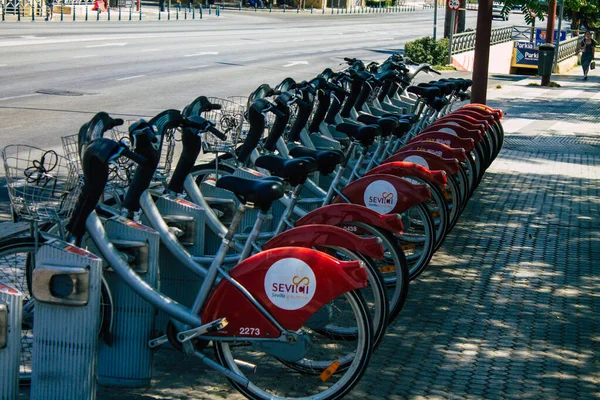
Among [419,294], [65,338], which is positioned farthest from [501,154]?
[65,338]

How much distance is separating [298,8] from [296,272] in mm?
81319

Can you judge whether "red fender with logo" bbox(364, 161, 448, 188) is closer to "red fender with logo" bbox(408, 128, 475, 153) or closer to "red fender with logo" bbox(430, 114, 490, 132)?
"red fender with logo" bbox(408, 128, 475, 153)

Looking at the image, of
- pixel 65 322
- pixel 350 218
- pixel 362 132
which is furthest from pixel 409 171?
pixel 65 322

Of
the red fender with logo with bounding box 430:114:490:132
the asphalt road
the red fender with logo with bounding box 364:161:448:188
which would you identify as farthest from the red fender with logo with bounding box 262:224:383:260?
the asphalt road

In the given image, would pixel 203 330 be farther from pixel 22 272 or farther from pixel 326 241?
pixel 22 272

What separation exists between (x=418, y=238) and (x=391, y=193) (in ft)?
2.70

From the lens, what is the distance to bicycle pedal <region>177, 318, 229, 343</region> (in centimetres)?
468

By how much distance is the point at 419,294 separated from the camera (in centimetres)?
721

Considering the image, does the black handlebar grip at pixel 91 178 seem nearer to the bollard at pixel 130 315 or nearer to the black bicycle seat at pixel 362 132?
the bollard at pixel 130 315

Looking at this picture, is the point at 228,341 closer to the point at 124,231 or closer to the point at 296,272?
the point at 296,272

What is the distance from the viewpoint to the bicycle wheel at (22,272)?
196 inches

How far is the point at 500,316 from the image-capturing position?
22.1 ft

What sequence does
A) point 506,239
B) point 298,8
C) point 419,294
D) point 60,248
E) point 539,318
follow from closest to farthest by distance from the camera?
point 60,248 → point 539,318 → point 419,294 → point 506,239 → point 298,8

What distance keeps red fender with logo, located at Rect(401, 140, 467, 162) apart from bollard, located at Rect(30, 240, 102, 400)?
4220 millimetres
